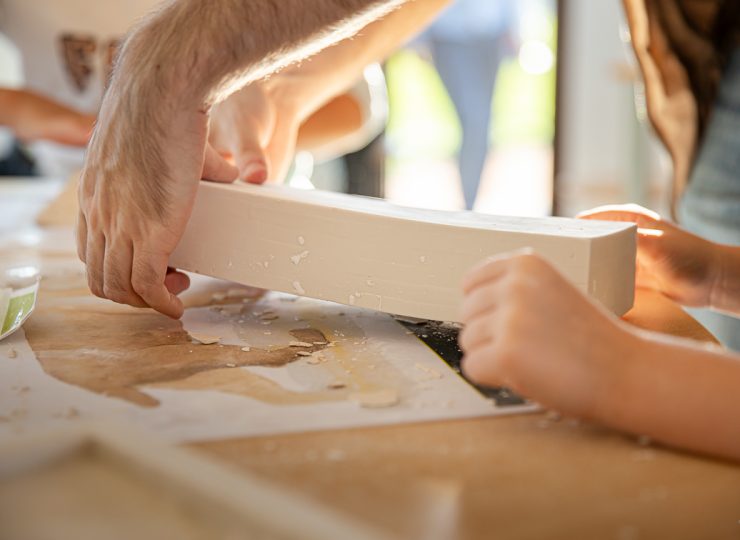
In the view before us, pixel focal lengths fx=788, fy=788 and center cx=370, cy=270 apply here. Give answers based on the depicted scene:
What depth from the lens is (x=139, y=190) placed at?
2.54 ft

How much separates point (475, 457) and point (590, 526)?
0.32 ft

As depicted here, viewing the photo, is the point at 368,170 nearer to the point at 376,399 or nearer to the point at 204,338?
the point at 204,338

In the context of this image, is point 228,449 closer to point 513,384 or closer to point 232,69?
point 513,384

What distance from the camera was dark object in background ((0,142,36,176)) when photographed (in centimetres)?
385

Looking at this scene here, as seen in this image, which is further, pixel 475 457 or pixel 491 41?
pixel 491 41

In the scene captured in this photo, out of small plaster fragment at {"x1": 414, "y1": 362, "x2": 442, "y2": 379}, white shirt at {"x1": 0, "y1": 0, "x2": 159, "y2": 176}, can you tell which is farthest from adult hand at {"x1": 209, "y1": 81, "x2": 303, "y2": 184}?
white shirt at {"x1": 0, "y1": 0, "x2": 159, "y2": 176}

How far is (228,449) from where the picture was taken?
49 centimetres

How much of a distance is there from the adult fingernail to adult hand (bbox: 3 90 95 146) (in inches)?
48.2

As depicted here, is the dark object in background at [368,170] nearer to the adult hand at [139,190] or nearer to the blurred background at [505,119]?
the blurred background at [505,119]

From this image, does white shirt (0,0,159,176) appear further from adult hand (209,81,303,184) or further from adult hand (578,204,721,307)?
adult hand (578,204,721,307)

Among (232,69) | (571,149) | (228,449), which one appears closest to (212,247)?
(232,69)

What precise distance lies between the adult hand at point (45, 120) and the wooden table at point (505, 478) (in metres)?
1.80

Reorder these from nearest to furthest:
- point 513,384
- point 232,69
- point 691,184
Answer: point 513,384
point 232,69
point 691,184

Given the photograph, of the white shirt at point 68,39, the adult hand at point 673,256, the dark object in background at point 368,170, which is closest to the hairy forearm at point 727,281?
the adult hand at point 673,256
